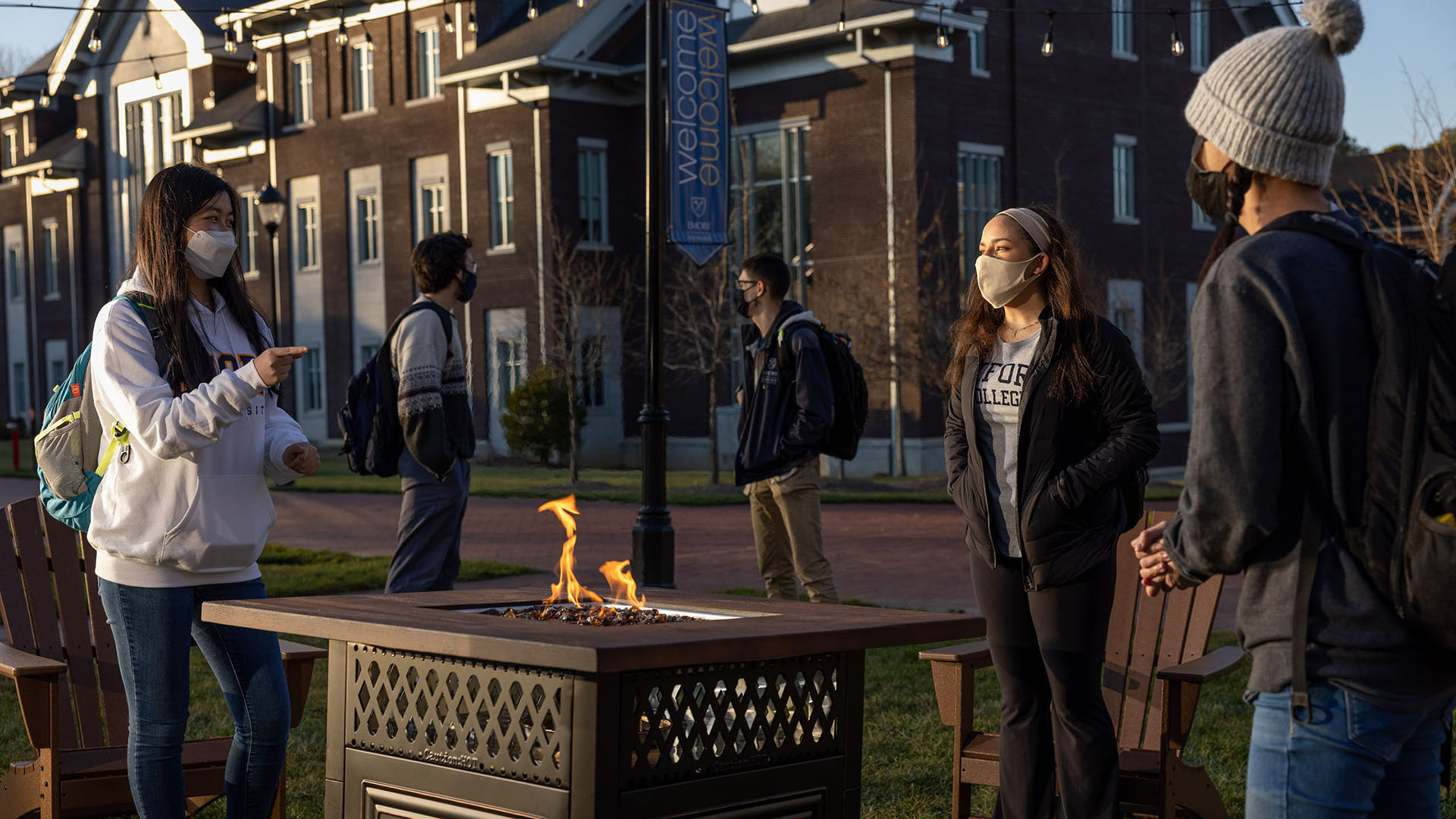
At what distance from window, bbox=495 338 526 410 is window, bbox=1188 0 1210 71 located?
15.8 m

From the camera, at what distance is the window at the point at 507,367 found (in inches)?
1267

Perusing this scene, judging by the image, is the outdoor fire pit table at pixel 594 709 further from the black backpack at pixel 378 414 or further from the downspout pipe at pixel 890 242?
the downspout pipe at pixel 890 242

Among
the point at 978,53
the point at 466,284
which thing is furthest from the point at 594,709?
the point at 978,53

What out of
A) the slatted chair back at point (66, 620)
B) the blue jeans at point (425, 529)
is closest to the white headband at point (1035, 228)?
the blue jeans at point (425, 529)

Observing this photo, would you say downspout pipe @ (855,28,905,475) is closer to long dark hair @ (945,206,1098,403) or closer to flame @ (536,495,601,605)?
long dark hair @ (945,206,1098,403)

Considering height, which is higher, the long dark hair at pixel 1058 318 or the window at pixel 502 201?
the window at pixel 502 201

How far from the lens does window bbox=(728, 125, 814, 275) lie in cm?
2894

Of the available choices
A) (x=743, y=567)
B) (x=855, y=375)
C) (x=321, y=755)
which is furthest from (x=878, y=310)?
(x=321, y=755)

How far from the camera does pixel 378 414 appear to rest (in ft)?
22.6

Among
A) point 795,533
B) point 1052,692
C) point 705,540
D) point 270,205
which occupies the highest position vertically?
point 270,205

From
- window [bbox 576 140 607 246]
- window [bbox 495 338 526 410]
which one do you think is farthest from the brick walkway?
window [bbox 576 140 607 246]

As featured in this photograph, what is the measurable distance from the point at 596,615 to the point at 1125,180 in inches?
1154

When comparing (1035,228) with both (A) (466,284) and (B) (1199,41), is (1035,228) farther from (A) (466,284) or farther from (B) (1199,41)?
(B) (1199,41)

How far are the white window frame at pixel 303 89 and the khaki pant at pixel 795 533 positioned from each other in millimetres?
31065
